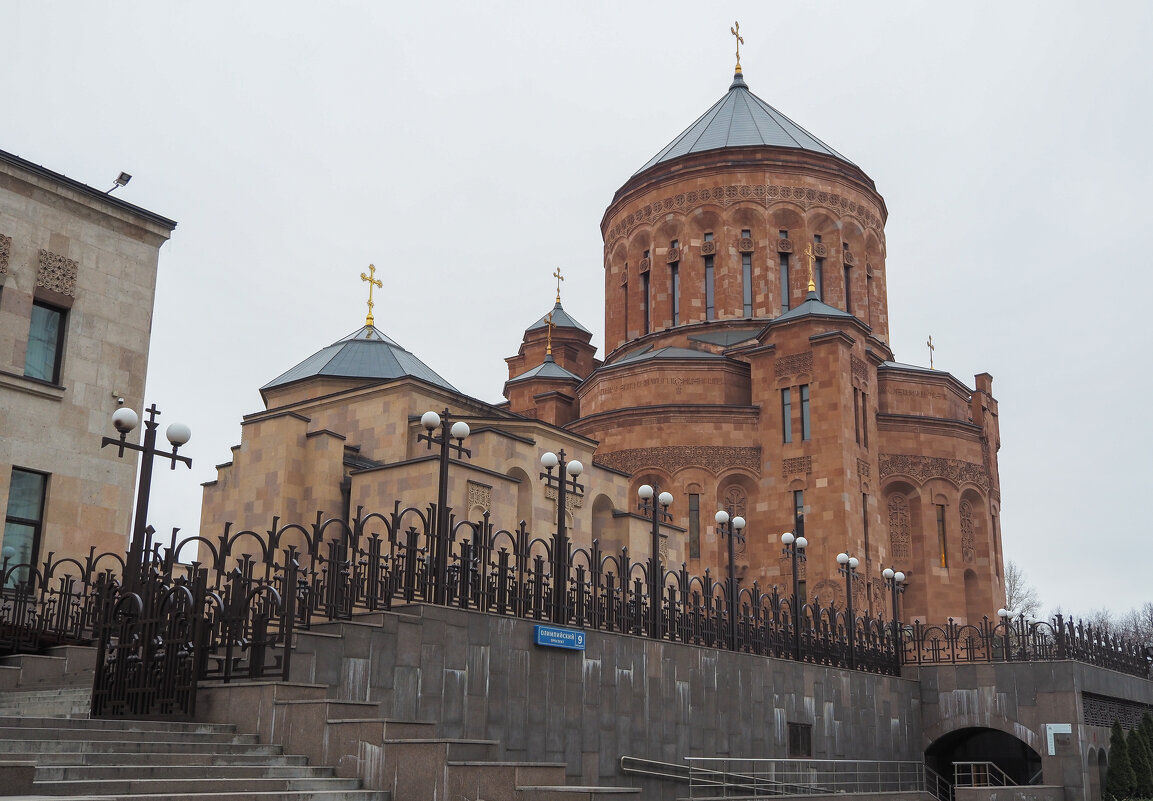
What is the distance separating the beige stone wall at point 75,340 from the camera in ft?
61.4

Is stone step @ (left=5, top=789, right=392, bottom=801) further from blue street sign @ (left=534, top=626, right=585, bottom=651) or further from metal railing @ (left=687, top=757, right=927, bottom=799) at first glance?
metal railing @ (left=687, top=757, right=927, bottom=799)

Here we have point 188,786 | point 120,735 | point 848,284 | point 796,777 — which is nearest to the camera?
point 188,786

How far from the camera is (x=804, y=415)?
32.0 m

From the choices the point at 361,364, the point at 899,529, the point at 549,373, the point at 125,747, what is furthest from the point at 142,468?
the point at 549,373

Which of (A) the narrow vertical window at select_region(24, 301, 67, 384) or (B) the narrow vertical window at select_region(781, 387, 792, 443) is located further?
(B) the narrow vertical window at select_region(781, 387, 792, 443)

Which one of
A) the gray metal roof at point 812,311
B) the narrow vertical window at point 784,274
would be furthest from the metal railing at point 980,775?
the narrow vertical window at point 784,274

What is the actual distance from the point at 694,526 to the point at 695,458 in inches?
79.6

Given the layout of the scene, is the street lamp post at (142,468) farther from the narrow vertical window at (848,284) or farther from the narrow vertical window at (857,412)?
the narrow vertical window at (848,284)

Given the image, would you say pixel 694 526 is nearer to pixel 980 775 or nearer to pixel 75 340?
pixel 980 775

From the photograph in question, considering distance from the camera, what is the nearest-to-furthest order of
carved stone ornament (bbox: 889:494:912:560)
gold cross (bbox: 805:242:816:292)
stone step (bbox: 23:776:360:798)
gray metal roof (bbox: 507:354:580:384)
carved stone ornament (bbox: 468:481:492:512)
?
stone step (bbox: 23:776:360:798) → carved stone ornament (bbox: 468:481:492:512) → carved stone ornament (bbox: 889:494:912:560) → gold cross (bbox: 805:242:816:292) → gray metal roof (bbox: 507:354:580:384)

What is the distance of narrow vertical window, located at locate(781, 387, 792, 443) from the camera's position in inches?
1264

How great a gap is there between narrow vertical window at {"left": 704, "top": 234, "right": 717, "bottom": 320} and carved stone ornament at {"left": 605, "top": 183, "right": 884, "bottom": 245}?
1318 mm

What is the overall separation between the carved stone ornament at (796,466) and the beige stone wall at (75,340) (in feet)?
58.1

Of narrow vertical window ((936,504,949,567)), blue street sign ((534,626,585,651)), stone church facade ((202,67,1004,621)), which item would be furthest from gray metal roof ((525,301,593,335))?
→ blue street sign ((534,626,585,651))
